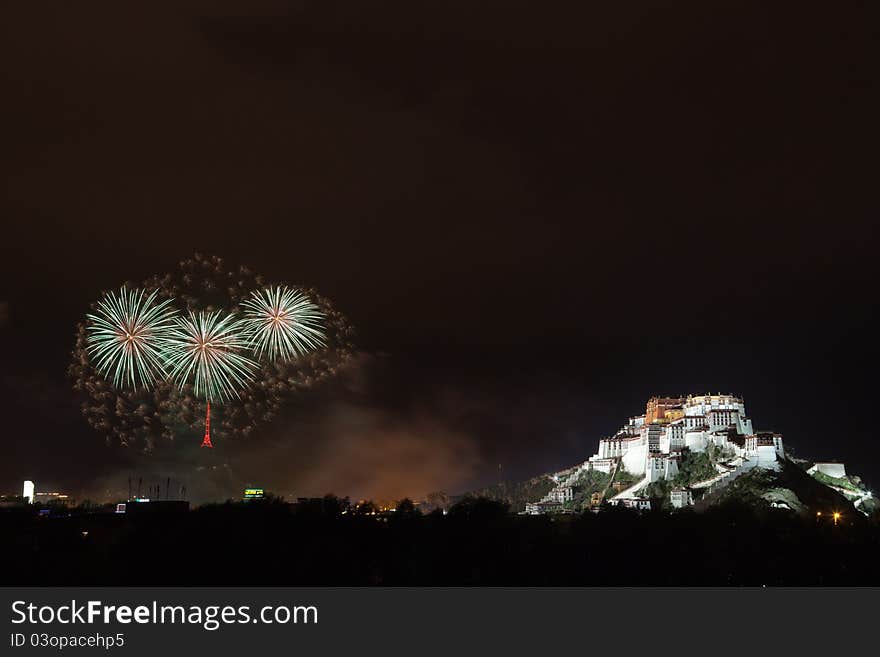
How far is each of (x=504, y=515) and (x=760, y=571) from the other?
66.2 ft

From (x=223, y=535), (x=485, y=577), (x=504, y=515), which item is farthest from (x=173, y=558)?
(x=504, y=515)

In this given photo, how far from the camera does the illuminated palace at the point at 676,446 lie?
132 metres

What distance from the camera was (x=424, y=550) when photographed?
57.6 m

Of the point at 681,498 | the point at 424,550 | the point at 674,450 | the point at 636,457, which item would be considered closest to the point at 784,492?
the point at 681,498

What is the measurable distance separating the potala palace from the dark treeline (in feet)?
206

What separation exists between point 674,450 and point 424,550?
10111cm

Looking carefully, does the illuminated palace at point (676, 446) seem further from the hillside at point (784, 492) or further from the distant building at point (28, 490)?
the distant building at point (28, 490)

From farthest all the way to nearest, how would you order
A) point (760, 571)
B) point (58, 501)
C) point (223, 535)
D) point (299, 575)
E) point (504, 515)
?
point (58, 501)
point (504, 515)
point (760, 571)
point (223, 535)
point (299, 575)

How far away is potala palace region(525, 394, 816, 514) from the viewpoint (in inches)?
5192

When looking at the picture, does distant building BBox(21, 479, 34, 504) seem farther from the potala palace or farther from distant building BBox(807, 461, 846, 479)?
distant building BBox(807, 461, 846, 479)

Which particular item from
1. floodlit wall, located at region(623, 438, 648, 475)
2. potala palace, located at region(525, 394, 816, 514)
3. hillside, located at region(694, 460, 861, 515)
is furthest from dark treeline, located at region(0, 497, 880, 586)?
floodlit wall, located at region(623, 438, 648, 475)

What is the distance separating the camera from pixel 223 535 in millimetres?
54156

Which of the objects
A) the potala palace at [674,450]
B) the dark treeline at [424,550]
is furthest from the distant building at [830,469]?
the dark treeline at [424,550]
